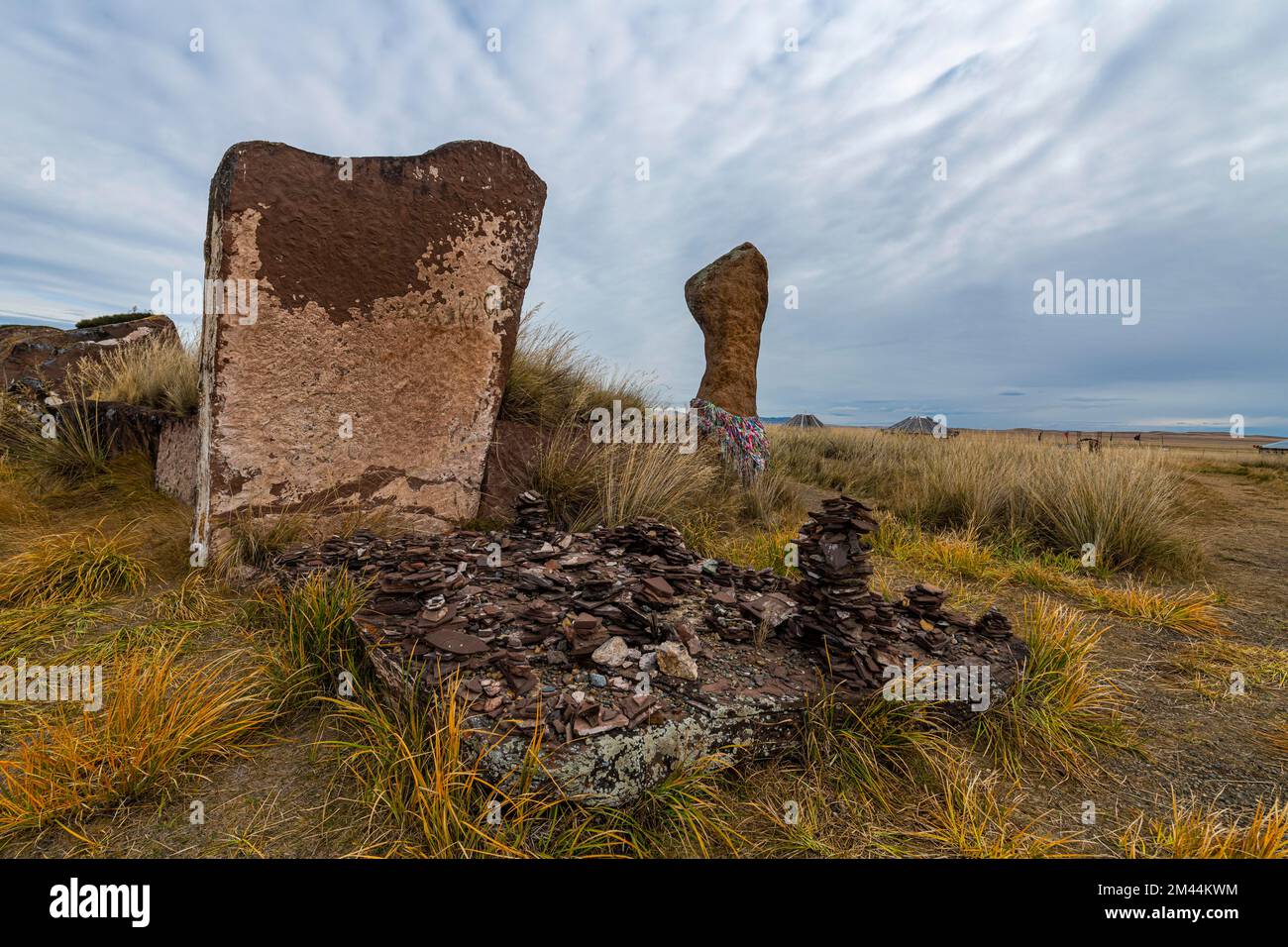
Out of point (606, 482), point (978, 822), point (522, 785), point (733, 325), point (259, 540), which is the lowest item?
point (978, 822)

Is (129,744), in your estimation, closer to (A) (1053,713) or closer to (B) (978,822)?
(B) (978,822)

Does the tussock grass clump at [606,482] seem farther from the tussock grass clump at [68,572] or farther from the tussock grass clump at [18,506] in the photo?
the tussock grass clump at [18,506]

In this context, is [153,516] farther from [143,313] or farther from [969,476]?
[143,313]

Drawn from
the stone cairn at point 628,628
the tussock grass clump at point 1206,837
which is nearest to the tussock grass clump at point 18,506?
the stone cairn at point 628,628

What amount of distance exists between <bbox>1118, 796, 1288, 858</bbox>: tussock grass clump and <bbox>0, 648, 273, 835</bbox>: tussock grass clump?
2726 mm

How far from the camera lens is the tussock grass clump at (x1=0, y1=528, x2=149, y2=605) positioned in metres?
3.01

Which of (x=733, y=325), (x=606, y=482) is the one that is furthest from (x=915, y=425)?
(x=606, y=482)

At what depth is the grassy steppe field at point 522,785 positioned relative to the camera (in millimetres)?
1679

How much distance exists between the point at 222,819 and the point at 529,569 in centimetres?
142

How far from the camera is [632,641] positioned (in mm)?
2260

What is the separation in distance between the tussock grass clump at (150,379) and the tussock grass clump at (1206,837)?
5.63 meters

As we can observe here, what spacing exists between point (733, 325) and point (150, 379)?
6160 mm

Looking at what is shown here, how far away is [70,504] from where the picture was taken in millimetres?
4352

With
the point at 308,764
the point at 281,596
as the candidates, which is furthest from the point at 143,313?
the point at 308,764
